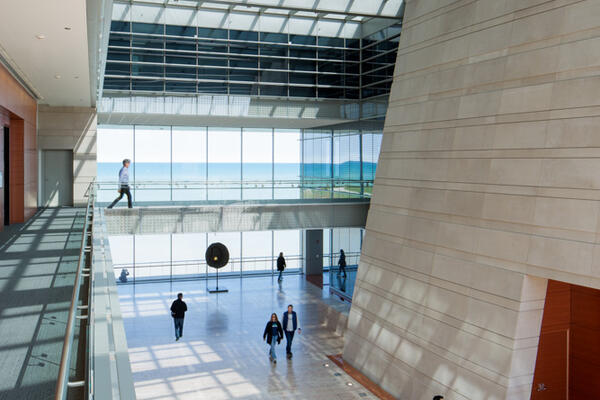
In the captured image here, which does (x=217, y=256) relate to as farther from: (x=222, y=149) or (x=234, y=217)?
(x=222, y=149)

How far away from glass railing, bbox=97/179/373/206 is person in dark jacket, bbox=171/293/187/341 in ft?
14.4

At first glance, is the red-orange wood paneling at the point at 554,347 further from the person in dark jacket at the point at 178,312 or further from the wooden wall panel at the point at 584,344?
the person in dark jacket at the point at 178,312

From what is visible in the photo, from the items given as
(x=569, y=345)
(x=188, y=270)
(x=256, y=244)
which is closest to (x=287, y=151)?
(x=188, y=270)

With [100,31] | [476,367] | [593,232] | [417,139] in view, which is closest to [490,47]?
[417,139]

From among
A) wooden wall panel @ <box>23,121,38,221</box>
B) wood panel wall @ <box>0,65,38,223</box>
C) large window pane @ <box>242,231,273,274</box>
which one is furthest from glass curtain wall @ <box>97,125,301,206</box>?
large window pane @ <box>242,231,273,274</box>

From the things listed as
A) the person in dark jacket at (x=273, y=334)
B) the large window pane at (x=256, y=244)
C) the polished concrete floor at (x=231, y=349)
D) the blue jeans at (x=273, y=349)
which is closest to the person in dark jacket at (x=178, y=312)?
the polished concrete floor at (x=231, y=349)

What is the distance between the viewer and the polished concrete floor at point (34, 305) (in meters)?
4.03

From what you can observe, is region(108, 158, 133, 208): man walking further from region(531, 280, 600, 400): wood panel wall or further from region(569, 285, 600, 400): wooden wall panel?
region(569, 285, 600, 400): wooden wall panel

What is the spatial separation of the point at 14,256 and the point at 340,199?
45.7 ft

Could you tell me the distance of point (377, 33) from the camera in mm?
22766

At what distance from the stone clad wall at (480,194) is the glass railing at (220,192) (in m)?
6.74

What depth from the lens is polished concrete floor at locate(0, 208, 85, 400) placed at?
403 cm

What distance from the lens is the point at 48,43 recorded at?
31.7 feet

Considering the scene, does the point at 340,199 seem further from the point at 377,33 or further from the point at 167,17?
the point at 167,17
